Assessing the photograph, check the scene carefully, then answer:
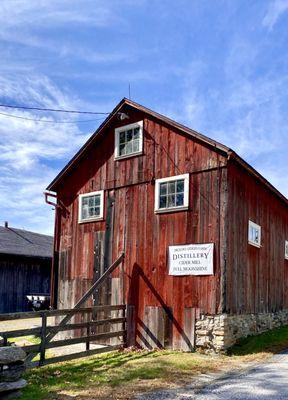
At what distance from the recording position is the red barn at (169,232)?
12.5 meters

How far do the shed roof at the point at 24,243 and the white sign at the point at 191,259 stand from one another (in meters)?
13.6

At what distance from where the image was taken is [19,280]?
2539 centimetres

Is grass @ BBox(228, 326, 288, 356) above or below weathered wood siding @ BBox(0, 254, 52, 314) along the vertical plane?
below

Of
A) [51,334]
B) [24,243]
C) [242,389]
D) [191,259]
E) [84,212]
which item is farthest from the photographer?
[24,243]

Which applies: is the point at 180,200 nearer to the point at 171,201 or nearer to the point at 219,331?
the point at 171,201

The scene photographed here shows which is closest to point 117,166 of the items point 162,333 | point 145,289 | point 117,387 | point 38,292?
point 145,289

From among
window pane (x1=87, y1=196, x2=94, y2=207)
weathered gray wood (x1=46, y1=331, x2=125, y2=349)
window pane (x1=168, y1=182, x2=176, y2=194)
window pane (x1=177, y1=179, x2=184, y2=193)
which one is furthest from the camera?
window pane (x1=87, y1=196, x2=94, y2=207)

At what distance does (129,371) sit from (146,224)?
513 centimetres

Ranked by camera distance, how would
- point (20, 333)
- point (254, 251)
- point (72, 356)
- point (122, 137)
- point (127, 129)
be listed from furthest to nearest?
point (122, 137) < point (127, 129) < point (254, 251) < point (72, 356) < point (20, 333)

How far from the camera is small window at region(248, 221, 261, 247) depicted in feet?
47.1

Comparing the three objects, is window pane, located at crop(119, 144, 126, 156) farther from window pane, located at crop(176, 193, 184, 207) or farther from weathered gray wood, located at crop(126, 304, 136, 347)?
weathered gray wood, located at crop(126, 304, 136, 347)

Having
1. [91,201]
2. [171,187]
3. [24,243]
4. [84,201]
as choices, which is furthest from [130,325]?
[24,243]

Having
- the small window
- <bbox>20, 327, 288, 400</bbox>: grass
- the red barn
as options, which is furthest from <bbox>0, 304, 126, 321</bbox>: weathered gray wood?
the small window

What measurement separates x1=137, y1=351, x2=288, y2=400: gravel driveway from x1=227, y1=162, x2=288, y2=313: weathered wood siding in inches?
119
